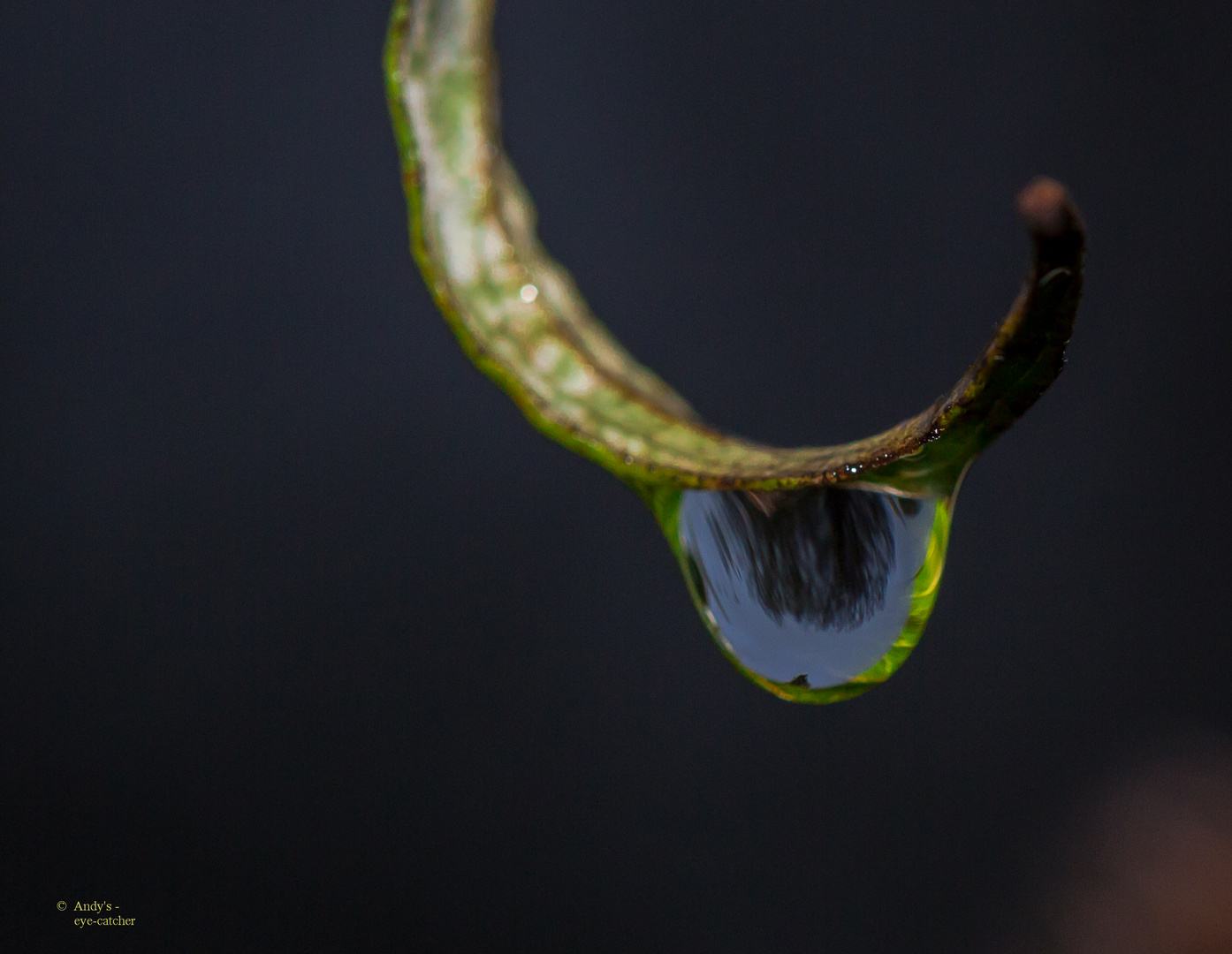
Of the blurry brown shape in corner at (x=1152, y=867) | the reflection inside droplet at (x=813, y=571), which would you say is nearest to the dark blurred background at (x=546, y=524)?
the blurry brown shape in corner at (x=1152, y=867)

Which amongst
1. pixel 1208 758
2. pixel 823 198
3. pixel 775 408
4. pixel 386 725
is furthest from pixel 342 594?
pixel 1208 758

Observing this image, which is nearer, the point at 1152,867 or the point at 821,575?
the point at 821,575

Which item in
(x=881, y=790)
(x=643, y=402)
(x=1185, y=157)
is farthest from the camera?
(x=881, y=790)

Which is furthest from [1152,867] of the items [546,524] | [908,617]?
[908,617]

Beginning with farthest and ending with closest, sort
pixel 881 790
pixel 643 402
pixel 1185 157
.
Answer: pixel 881 790, pixel 1185 157, pixel 643 402

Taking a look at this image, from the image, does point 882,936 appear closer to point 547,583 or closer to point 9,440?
point 547,583

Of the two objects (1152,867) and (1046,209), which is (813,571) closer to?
(1046,209)

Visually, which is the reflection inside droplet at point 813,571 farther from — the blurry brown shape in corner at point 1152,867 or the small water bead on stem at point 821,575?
the blurry brown shape in corner at point 1152,867
